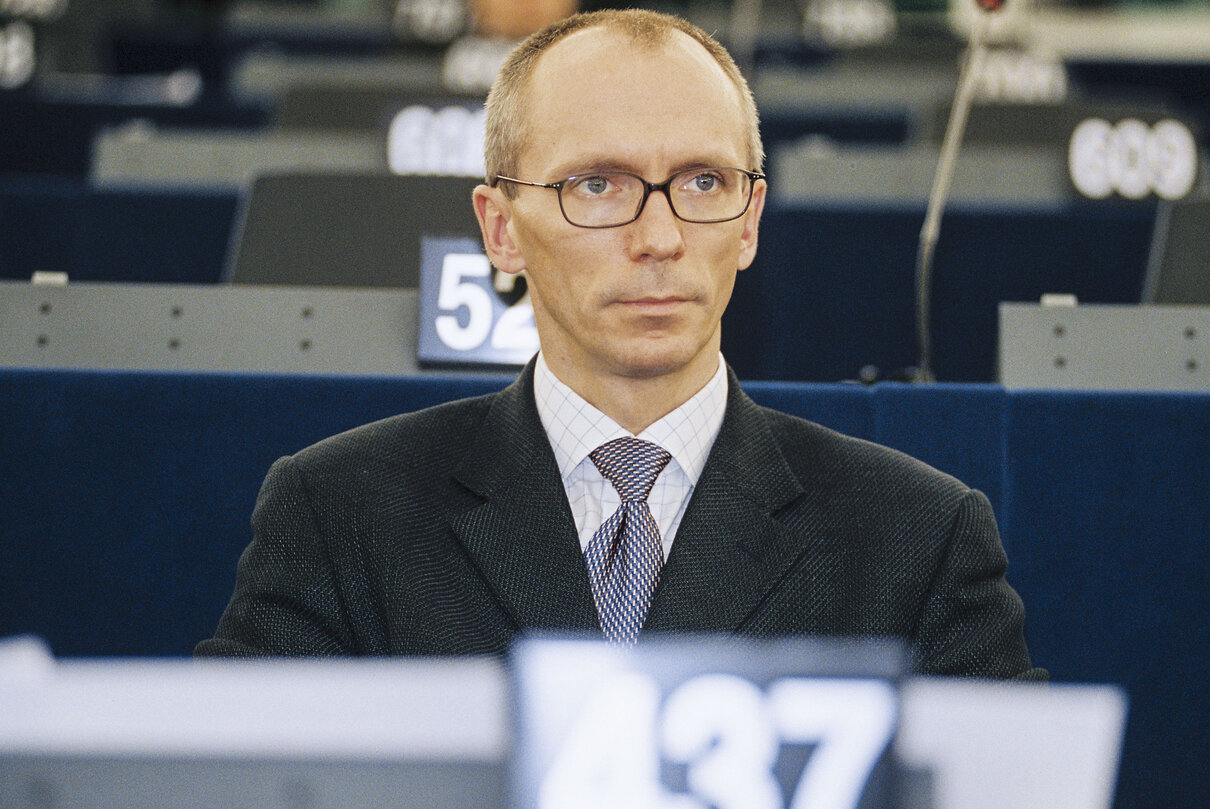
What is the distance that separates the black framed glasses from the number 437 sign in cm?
66

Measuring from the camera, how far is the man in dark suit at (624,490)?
1102mm

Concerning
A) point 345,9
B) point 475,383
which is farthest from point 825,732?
point 345,9

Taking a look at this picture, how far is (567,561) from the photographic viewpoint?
112cm

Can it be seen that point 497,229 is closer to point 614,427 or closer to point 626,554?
point 614,427

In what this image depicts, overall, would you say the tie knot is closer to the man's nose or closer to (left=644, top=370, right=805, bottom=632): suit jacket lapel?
(left=644, top=370, right=805, bottom=632): suit jacket lapel

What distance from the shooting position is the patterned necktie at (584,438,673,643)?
3.67ft

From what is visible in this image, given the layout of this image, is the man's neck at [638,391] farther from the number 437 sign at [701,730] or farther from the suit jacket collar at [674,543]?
the number 437 sign at [701,730]

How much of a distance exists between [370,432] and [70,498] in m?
0.60

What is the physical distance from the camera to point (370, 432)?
1212 mm

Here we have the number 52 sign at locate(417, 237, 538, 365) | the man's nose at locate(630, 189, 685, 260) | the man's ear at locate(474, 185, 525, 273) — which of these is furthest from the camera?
the number 52 sign at locate(417, 237, 538, 365)

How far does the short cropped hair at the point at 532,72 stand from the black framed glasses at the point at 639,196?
0.06m


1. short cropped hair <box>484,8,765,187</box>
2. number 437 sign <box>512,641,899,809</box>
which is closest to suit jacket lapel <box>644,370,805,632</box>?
short cropped hair <box>484,8,765,187</box>

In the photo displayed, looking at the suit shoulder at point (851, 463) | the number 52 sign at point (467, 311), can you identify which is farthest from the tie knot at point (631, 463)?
the number 52 sign at point (467, 311)

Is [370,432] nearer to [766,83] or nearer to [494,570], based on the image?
[494,570]
